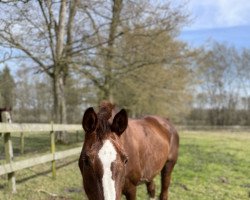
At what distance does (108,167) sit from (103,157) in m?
0.08

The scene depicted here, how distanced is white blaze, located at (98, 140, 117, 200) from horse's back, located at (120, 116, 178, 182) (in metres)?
1.05

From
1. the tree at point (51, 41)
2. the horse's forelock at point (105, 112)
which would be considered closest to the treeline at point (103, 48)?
the tree at point (51, 41)

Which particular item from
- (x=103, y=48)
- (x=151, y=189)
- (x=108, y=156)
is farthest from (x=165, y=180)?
(x=103, y=48)

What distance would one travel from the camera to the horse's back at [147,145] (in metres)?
4.05

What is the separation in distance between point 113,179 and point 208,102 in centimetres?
5174

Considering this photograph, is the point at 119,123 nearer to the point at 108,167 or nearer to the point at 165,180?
the point at 108,167

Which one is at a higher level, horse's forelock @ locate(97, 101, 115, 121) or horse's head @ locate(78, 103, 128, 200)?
horse's forelock @ locate(97, 101, 115, 121)

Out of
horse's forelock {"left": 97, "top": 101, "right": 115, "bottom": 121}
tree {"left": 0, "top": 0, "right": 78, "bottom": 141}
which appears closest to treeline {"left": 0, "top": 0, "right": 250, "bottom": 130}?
tree {"left": 0, "top": 0, "right": 78, "bottom": 141}

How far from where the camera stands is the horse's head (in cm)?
271

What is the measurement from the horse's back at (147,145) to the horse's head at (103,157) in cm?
85

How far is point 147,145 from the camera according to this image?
4.77 meters

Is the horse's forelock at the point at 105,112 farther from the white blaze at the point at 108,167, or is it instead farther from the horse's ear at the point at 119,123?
the white blaze at the point at 108,167

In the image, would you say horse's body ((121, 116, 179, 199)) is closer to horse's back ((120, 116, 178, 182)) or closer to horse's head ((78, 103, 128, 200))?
horse's back ((120, 116, 178, 182))

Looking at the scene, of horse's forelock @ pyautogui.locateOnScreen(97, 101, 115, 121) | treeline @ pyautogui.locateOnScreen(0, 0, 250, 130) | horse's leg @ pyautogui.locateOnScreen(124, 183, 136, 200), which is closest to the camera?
horse's forelock @ pyautogui.locateOnScreen(97, 101, 115, 121)
